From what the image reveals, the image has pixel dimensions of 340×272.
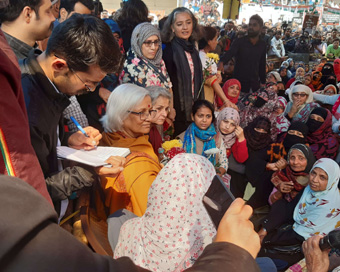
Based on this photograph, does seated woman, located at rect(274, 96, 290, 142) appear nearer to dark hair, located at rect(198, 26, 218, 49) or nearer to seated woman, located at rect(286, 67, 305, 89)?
dark hair, located at rect(198, 26, 218, 49)

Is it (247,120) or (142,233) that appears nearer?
(142,233)

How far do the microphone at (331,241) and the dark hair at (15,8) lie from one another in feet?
7.06

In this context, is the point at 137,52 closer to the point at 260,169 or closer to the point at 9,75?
the point at 260,169

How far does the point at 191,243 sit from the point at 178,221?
115mm

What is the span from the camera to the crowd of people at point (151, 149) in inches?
27.1

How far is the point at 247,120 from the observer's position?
450cm

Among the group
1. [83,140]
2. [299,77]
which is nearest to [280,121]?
[299,77]

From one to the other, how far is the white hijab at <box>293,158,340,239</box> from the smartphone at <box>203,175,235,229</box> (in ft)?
7.55

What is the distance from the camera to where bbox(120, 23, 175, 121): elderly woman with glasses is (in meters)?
3.20

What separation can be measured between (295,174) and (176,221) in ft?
7.39

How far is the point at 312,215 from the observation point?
113 inches

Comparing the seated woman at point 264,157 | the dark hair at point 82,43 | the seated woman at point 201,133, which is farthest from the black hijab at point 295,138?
the dark hair at point 82,43

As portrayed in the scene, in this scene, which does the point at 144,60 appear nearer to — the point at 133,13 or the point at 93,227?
the point at 133,13

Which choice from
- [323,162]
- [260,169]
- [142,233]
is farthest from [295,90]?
[142,233]
